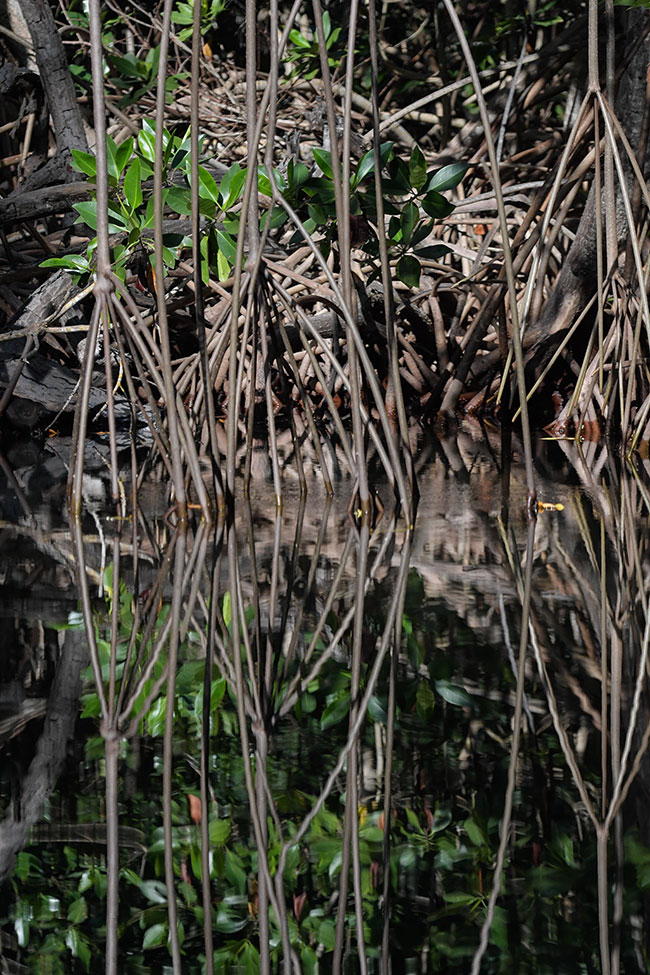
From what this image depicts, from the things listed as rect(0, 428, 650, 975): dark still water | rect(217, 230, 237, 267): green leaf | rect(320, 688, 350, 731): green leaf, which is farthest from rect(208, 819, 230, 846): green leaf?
rect(217, 230, 237, 267): green leaf

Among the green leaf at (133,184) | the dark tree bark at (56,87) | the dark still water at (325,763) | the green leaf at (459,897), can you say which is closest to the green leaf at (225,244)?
the green leaf at (133,184)

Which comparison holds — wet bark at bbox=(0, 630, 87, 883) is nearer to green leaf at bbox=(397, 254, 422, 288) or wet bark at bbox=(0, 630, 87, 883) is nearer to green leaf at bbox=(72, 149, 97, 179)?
green leaf at bbox=(72, 149, 97, 179)

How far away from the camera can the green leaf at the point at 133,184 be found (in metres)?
2.59

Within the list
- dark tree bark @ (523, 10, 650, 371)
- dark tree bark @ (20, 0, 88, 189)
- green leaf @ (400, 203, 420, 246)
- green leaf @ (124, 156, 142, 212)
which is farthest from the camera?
dark tree bark @ (20, 0, 88, 189)

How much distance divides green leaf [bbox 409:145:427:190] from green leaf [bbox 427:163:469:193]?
31 millimetres

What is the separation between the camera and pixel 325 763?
0.96 m

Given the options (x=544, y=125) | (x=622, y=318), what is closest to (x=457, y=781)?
(x=622, y=318)

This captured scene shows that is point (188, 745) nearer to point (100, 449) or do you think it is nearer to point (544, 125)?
point (100, 449)

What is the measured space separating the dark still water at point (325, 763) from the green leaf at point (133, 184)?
1.17 m

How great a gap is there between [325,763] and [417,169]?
2.10m

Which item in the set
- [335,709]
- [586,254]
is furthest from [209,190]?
[335,709]

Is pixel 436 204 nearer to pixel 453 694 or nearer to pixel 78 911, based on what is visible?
pixel 453 694

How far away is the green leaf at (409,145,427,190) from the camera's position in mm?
2705

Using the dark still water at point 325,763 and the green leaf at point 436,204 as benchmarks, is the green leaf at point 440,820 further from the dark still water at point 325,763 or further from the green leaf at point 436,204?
the green leaf at point 436,204
